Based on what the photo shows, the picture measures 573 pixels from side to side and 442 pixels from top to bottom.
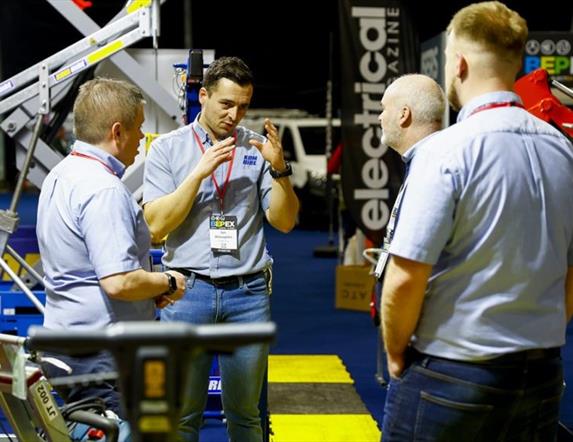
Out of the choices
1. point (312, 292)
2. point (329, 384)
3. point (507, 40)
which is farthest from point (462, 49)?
point (312, 292)

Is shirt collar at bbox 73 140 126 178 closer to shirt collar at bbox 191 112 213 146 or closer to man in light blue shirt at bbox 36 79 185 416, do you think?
man in light blue shirt at bbox 36 79 185 416

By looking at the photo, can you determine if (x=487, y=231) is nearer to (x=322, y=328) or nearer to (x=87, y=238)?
(x=87, y=238)

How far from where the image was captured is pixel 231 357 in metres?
4.10

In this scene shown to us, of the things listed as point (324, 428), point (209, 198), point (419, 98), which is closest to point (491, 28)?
point (419, 98)

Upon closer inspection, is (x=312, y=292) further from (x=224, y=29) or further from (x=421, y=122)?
(x=224, y=29)

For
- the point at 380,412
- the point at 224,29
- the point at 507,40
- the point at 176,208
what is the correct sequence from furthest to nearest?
1. the point at 224,29
2. the point at 380,412
3. the point at 176,208
4. the point at 507,40

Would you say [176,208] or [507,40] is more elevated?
[507,40]

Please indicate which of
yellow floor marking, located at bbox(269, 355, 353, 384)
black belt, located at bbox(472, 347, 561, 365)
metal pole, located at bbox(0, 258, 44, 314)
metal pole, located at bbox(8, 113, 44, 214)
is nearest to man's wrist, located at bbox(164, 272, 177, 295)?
black belt, located at bbox(472, 347, 561, 365)

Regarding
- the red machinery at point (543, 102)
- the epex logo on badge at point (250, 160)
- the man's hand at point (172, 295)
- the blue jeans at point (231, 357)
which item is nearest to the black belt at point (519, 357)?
the man's hand at point (172, 295)

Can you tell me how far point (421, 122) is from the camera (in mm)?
3240

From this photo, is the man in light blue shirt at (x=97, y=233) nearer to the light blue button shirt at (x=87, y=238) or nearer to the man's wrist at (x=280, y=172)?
the light blue button shirt at (x=87, y=238)

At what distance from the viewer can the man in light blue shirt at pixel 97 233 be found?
3.26 m

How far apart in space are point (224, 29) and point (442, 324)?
25647 mm

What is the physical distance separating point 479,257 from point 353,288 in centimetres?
739
